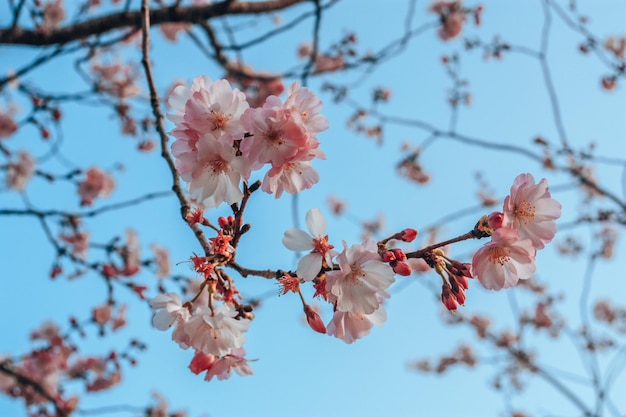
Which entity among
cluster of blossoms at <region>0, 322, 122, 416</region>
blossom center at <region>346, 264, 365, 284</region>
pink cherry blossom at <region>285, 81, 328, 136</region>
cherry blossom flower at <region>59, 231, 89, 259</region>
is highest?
cherry blossom flower at <region>59, 231, 89, 259</region>

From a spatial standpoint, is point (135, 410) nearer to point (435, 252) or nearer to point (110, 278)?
point (110, 278)

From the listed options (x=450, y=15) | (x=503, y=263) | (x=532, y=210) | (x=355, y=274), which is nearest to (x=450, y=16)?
(x=450, y=15)

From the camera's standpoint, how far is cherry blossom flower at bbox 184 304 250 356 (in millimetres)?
1464

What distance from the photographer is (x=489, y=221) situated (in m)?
1.39

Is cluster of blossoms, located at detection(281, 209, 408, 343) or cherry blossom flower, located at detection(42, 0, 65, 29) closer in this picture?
cluster of blossoms, located at detection(281, 209, 408, 343)

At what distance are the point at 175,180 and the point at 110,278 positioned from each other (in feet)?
8.53

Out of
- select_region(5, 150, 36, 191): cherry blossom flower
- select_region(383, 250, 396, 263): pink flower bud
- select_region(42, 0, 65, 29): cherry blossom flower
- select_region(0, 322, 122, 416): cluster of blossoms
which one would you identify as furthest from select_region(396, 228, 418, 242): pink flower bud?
select_region(42, 0, 65, 29): cherry blossom flower

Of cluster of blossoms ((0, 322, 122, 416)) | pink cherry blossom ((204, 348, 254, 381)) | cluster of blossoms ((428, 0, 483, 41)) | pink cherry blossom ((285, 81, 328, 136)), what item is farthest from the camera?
cluster of blossoms ((428, 0, 483, 41))

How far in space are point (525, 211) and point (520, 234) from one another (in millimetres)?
72

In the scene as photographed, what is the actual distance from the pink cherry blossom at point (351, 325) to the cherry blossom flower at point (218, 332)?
0.25 metres

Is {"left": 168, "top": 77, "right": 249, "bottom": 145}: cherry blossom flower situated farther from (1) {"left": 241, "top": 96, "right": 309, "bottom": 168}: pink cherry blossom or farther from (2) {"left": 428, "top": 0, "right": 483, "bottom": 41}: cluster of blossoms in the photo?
(2) {"left": 428, "top": 0, "right": 483, "bottom": 41}: cluster of blossoms

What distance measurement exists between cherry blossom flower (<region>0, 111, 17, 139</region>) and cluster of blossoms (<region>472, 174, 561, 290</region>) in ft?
22.5

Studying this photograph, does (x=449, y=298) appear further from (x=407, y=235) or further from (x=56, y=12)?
(x=56, y=12)

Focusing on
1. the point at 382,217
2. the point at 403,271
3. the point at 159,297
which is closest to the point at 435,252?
the point at 403,271
